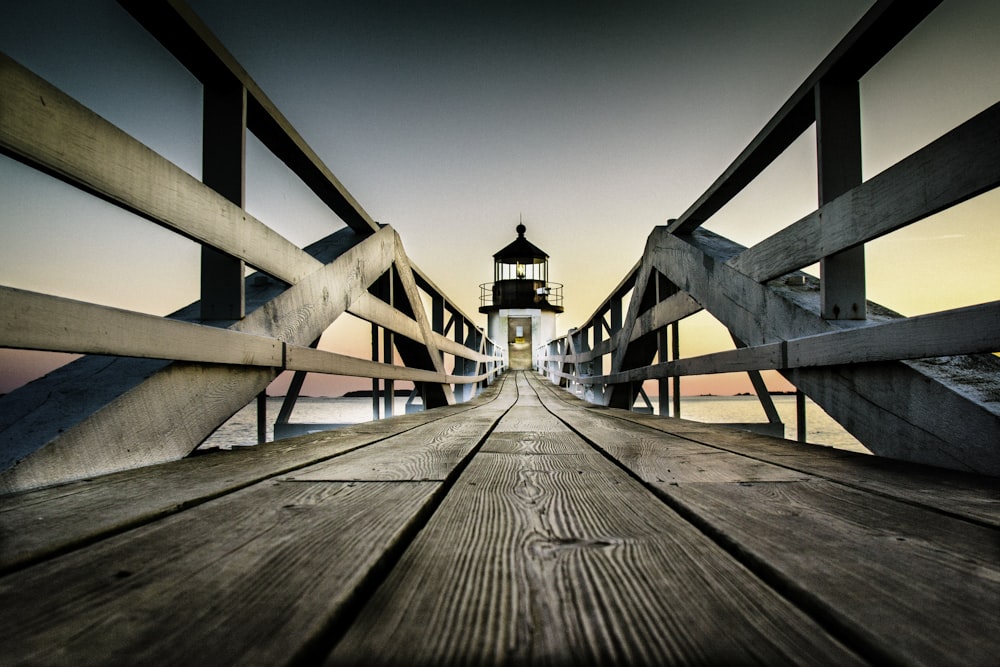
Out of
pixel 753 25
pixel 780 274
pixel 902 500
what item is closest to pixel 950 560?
pixel 902 500

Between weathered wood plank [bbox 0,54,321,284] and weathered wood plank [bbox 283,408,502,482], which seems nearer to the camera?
weathered wood plank [bbox 0,54,321,284]

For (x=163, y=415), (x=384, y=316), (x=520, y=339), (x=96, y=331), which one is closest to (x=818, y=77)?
(x=96, y=331)

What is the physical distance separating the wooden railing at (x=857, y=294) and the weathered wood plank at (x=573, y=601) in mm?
949

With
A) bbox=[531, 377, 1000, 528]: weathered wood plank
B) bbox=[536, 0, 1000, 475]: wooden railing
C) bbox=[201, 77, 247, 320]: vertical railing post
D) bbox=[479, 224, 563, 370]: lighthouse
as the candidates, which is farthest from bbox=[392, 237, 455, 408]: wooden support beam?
bbox=[479, 224, 563, 370]: lighthouse

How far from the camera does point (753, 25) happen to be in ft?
23.8

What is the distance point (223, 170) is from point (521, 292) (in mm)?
18988

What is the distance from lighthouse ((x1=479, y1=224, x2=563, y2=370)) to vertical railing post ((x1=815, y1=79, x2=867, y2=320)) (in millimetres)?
18354

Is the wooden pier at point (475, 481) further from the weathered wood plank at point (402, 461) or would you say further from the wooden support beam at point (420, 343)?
the wooden support beam at point (420, 343)

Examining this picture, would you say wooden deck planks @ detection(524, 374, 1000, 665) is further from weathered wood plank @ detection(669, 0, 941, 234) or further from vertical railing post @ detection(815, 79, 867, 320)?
weathered wood plank @ detection(669, 0, 941, 234)

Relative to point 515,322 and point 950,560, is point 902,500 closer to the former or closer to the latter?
point 950,560

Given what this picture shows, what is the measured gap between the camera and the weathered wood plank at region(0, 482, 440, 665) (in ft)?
1.45

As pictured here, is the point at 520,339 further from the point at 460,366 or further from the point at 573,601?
the point at 573,601

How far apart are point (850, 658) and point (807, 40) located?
9297 millimetres

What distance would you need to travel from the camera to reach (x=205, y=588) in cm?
57
